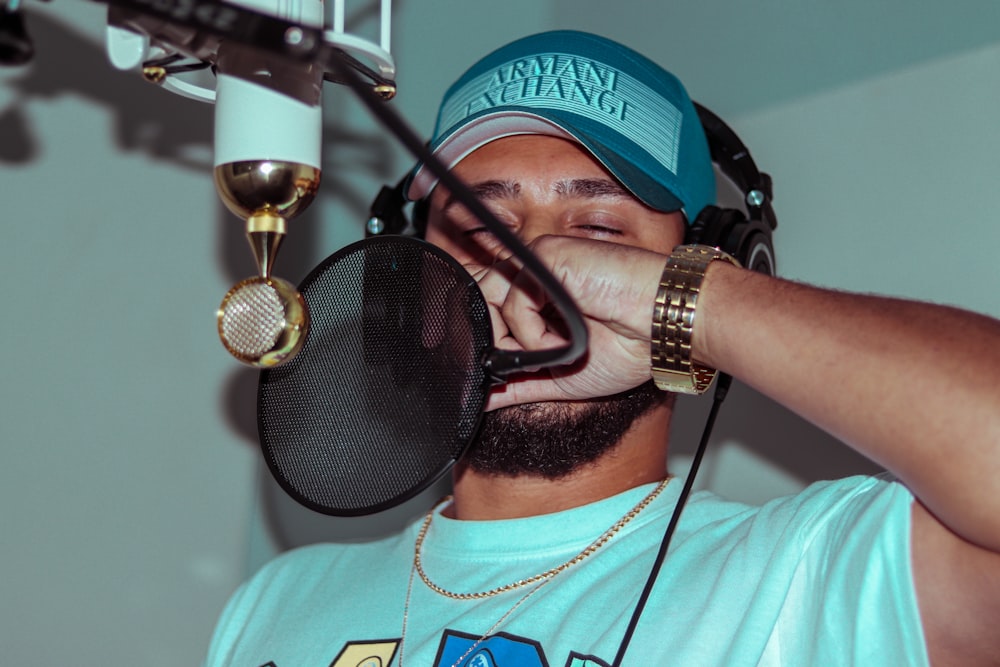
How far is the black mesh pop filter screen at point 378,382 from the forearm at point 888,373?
0.20 m

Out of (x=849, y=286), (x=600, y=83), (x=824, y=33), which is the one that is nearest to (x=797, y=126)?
(x=824, y=33)

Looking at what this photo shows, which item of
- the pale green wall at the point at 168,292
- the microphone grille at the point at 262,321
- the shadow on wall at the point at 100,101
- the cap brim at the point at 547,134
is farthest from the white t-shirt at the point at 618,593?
the shadow on wall at the point at 100,101

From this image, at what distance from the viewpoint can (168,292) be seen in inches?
53.6

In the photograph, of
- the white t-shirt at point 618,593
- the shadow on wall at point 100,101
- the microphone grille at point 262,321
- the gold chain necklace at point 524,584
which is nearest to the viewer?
the microphone grille at point 262,321

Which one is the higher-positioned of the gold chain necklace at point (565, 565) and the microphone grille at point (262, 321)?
the microphone grille at point (262, 321)

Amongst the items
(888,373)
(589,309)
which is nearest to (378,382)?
(589,309)

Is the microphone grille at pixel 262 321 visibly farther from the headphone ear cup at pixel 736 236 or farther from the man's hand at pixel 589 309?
the headphone ear cup at pixel 736 236

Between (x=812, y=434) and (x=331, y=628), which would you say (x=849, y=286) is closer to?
(x=812, y=434)

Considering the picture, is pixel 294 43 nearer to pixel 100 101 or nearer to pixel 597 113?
pixel 597 113

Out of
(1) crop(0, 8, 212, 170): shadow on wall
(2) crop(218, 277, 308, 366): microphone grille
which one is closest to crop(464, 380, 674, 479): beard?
(2) crop(218, 277, 308, 366): microphone grille

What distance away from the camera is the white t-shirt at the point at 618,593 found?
804mm

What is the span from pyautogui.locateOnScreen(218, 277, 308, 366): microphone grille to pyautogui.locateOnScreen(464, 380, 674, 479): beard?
430mm

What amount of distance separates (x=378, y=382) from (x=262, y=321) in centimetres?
20

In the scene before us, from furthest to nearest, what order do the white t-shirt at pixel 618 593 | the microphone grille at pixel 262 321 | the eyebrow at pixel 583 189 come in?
the eyebrow at pixel 583 189
the white t-shirt at pixel 618 593
the microphone grille at pixel 262 321
